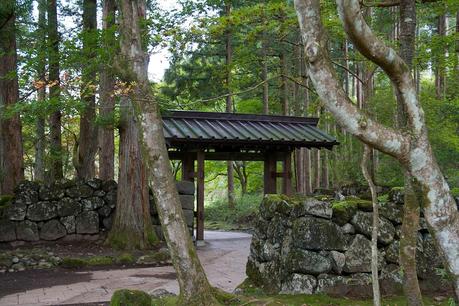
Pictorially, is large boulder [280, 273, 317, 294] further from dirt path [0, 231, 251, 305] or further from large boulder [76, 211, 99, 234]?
large boulder [76, 211, 99, 234]

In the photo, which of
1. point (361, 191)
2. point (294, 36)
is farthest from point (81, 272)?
point (294, 36)

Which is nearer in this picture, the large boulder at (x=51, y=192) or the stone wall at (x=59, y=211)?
the stone wall at (x=59, y=211)

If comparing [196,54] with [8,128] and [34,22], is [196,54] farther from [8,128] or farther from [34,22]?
[8,128]

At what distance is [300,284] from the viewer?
561 centimetres

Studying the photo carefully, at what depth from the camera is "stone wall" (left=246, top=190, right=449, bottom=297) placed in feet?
18.4

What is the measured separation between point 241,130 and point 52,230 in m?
5.12

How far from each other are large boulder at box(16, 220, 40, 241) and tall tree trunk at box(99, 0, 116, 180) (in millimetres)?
2606

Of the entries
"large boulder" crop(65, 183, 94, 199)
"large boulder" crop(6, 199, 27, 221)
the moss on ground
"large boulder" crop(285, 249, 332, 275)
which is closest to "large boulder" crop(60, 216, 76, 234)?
"large boulder" crop(65, 183, 94, 199)

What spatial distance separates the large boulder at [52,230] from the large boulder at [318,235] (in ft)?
22.9

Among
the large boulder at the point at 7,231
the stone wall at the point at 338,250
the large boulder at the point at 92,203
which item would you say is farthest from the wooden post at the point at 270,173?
the large boulder at the point at 7,231

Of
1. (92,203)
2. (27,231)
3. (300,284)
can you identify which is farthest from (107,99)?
(300,284)

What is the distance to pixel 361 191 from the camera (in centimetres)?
1127

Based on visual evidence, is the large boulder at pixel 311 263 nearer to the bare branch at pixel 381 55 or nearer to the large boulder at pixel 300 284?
the large boulder at pixel 300 284

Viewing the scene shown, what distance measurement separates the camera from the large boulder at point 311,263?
5590mm
